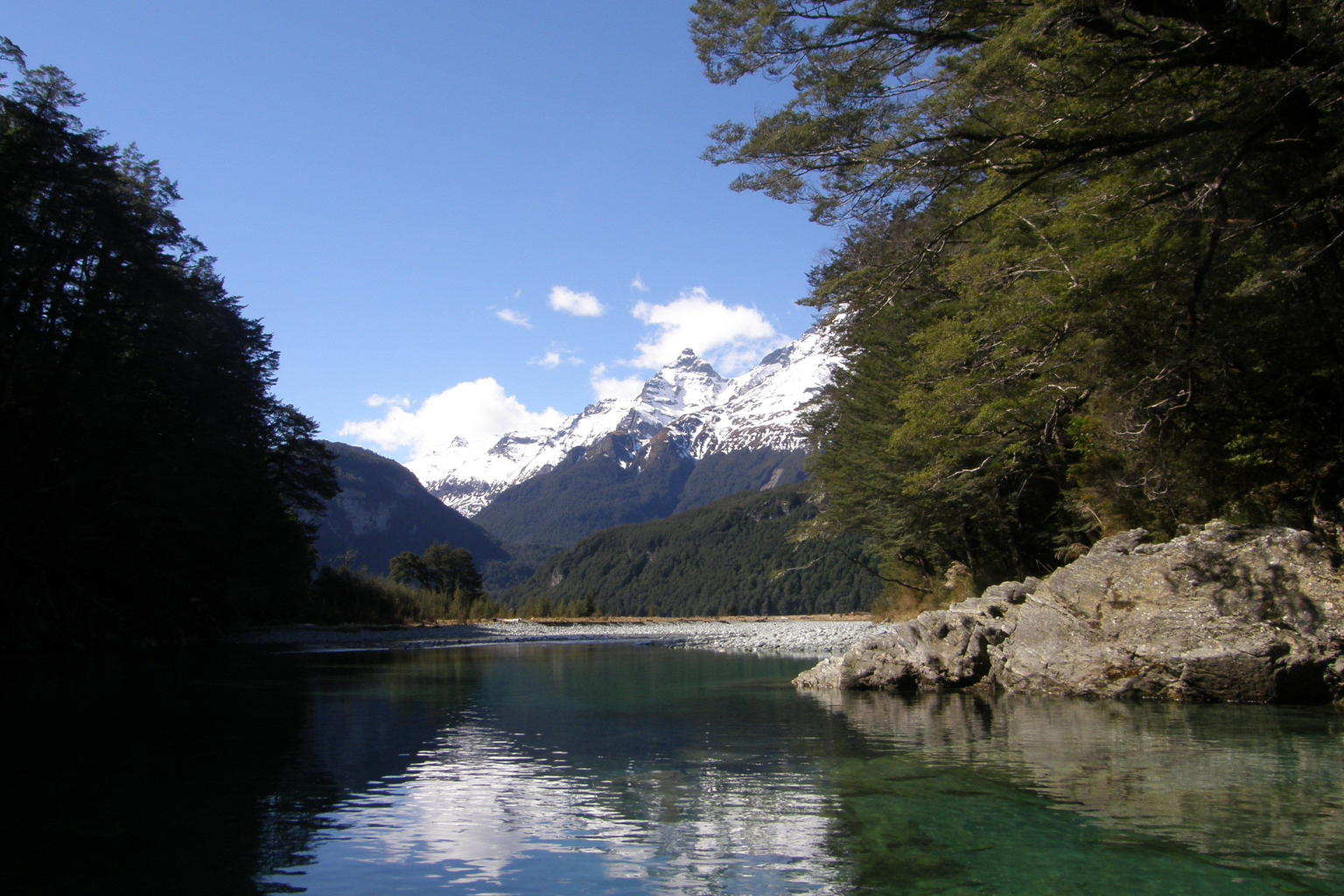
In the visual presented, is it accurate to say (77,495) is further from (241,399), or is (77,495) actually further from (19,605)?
(241,399)

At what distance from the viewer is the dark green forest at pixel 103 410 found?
26.3m

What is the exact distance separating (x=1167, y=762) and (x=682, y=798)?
14.4 ft

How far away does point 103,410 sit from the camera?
2725 cm

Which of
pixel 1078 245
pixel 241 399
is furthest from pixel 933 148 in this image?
pixel 241 399

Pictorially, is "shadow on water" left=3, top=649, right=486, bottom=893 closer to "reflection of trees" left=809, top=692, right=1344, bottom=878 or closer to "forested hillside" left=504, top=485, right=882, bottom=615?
"reflection of trees" left=809, top=692, right=1344, bottom=878

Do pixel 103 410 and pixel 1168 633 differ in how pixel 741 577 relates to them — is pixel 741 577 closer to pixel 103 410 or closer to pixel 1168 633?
pixel 103 410

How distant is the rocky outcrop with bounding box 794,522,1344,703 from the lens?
35.3 feet

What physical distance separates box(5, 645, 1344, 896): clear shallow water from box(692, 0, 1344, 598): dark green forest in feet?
14.9

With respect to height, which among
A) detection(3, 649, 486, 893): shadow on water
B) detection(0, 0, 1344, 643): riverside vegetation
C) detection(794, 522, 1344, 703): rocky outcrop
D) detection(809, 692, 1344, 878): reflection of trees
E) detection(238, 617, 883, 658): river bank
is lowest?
detection(238, 617, 883, 658): river bank

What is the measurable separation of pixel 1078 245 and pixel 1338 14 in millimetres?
4334

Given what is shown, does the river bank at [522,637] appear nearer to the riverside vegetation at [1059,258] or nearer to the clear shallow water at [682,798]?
the riverside vegetation at [1059,258]

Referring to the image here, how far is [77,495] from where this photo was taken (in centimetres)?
2831

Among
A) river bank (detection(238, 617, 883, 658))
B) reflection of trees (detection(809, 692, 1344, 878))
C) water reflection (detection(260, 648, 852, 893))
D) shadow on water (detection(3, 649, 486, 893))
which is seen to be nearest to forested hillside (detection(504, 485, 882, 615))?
river bank (detection(238, 617, 883, 658))

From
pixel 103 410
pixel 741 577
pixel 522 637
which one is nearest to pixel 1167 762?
pixel 103 410
